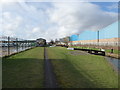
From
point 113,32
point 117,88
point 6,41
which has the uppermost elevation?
point 113,32

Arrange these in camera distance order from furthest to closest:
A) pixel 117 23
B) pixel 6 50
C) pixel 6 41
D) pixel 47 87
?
pixel 117 23
pixel 6 50
pixel 6 41
pixel 47 87

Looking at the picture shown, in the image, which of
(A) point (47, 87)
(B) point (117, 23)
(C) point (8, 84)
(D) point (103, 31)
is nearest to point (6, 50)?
(C) point (8, 84)

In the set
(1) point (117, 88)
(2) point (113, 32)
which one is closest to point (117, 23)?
(2) point (113, 32)

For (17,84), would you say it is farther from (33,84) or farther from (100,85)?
(100,85)

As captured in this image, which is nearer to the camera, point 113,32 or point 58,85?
point 58,85

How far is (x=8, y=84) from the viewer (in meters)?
4.19

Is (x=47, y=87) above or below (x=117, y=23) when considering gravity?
below

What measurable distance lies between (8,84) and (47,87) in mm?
1418

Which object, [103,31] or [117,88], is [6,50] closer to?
[117,88]

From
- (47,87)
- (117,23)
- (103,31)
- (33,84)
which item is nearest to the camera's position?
(47,87)

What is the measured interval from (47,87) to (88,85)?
144 cm

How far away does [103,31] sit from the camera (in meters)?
42.5

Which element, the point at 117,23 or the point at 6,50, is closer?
the point at 6,50

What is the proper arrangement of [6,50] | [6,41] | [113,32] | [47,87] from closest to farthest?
[47,87]
[6,41]
[6,50]
[113,32]
